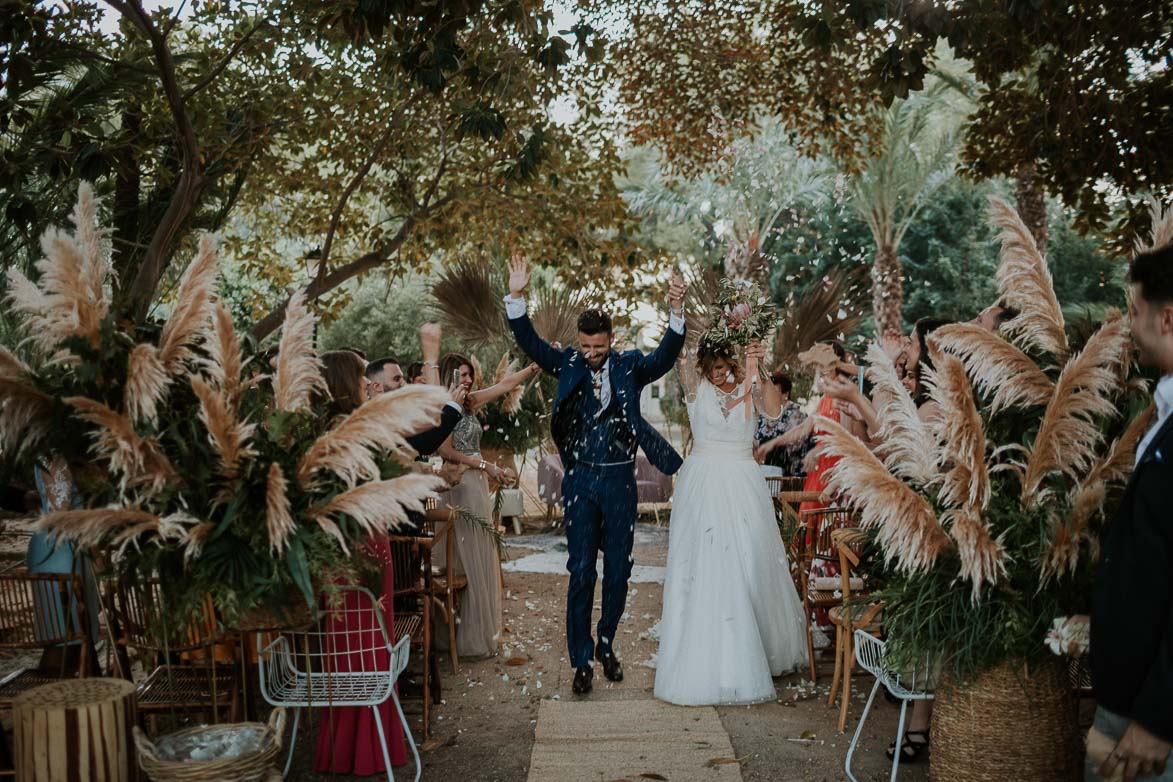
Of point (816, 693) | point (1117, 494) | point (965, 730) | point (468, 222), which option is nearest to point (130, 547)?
point (965, 730)

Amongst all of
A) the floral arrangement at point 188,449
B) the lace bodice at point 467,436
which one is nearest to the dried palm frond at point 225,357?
the floral arrangement at point 188,449

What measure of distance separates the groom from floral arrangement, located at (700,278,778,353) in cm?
→ 32

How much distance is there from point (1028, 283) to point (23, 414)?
3.54m

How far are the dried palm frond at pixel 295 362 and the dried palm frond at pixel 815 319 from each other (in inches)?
269

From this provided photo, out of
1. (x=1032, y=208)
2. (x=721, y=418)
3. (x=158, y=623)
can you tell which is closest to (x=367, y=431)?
(x=158, y=623)

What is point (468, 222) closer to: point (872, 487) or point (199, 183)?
point (199, 183)

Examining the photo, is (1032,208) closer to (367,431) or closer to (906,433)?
(906,433)

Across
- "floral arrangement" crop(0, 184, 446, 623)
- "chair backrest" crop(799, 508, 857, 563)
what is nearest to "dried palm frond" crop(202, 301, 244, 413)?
"floral arrangement" crop(0, 184, 446, 623)

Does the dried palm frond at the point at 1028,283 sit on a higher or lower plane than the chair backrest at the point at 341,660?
higher

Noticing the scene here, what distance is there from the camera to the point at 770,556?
5.97 m

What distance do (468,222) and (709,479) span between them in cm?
560

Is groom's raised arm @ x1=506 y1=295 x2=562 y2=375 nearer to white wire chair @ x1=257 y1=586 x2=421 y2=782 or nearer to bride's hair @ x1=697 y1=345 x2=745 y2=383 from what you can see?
bride's hair @ x1=697 y1=345 x2=745 y2=383

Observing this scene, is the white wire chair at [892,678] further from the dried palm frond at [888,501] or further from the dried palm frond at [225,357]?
the dried palm frond at [225,357]

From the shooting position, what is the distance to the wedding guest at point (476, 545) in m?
6.67
